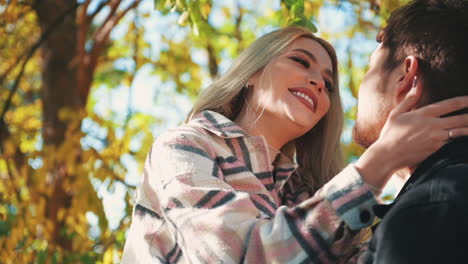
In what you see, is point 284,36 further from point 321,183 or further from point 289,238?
point 289,238

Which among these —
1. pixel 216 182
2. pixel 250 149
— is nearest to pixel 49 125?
pixel 250 149

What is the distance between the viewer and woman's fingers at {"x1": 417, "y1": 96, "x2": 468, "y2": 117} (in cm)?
189

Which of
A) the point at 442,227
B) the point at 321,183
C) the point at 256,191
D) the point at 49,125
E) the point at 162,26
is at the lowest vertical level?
the point at 49,125

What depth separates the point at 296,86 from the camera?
2992mm

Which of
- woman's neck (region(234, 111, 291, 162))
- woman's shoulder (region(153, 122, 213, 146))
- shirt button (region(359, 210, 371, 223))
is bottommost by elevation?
woman's neck (region(234, 111, 291, 162))

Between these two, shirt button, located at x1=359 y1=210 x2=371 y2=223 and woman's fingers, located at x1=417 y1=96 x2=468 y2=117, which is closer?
shirt button, located at x1=359 y1=210 x2=371 y2=223

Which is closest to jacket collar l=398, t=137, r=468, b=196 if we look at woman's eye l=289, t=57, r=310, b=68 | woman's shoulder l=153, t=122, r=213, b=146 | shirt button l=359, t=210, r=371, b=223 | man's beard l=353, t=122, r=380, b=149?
shirt button l=359, t=210, r=371, b=223

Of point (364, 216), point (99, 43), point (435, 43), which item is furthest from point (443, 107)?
point (99, 43)

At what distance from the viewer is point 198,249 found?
1984mm

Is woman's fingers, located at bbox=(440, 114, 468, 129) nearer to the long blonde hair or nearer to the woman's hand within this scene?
the woman's hand

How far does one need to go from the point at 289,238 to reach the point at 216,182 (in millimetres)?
465

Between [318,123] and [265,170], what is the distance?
2.32ft

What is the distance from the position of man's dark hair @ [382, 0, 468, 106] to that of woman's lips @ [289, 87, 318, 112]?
0.77 meters

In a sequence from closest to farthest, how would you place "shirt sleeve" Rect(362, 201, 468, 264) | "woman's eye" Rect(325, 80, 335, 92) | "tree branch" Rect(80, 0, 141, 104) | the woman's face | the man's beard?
1. "shirt sleeve" Rect(362, 201, 468, 264)
2. the man's beard
3. the woman's face
4. "woman's eye" Rect(325, 80, 335, 92)
5. "tree branch" Rect(80, 0, 141, 104)
